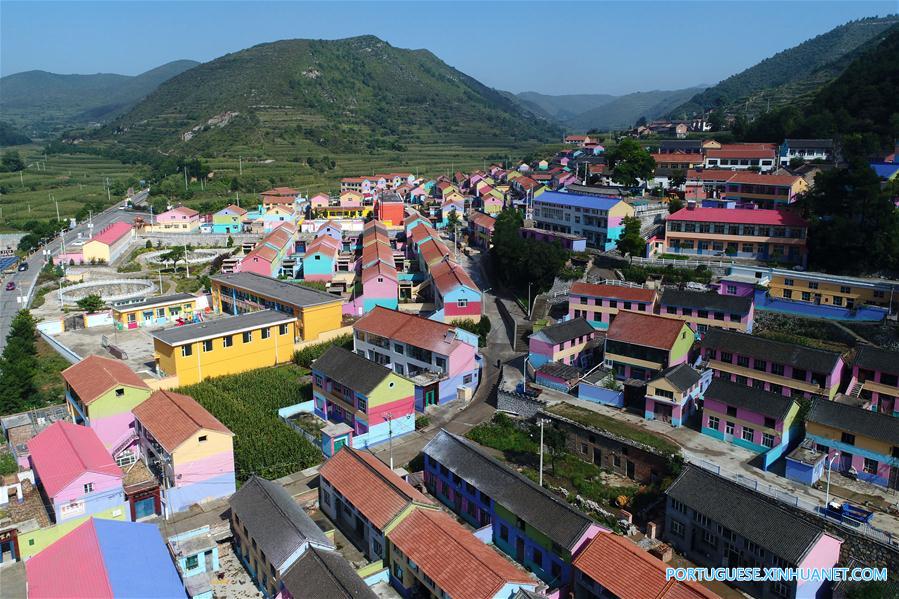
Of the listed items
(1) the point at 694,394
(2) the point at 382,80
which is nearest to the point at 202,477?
(1) the point at 694,394

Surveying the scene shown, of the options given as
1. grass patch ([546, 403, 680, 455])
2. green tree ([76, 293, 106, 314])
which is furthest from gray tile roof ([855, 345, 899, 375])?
green tree ([76, 293, 106, 314])

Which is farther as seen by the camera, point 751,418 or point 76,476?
point 751,418

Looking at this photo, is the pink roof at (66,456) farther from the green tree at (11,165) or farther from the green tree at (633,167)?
the green tree at (11,165)

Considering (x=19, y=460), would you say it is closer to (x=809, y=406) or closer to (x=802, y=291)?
(x=809, y=406)

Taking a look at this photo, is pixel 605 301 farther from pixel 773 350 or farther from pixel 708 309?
pixel 773 350

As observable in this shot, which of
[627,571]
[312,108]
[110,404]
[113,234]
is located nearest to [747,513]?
[627,571]

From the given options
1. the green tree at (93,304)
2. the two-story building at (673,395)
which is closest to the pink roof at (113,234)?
the green tree at (93,304)

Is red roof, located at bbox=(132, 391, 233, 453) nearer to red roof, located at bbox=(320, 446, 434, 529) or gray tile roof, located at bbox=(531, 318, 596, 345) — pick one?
red roof, located at bbox=(320, 446, 434, 529)
